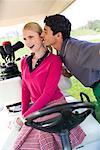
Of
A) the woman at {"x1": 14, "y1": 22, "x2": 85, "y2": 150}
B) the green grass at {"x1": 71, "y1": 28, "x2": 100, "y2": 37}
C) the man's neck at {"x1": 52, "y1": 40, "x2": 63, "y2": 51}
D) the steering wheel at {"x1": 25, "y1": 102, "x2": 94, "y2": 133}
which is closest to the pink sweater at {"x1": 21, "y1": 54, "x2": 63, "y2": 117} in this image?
the woman at {"x1": 14, "y1": 22, "x2": 85, "y2": 150}

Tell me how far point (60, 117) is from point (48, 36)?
26.7 inches

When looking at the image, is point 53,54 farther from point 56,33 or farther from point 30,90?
point 30,90

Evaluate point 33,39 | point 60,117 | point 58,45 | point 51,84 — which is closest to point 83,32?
point 58,45

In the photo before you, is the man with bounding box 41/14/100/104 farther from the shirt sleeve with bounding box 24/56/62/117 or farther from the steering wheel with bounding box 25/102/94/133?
the steering wheel with bounding box 25/102/94/133

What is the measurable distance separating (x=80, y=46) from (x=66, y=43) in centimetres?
11

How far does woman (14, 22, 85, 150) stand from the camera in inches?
61.7

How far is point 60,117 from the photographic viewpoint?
3.94ft

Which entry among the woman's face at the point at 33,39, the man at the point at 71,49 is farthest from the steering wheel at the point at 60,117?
the woman's face at the point at 33,39

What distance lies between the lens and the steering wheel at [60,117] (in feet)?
3.87

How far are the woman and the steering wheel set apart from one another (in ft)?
1.05

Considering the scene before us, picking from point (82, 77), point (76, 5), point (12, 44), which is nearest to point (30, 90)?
point (82, 77)

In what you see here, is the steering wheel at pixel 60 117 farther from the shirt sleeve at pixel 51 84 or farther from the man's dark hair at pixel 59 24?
the man's dark hair at pixel 59 24

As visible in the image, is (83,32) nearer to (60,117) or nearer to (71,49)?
(71,49)

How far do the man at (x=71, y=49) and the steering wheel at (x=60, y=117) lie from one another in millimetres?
441
